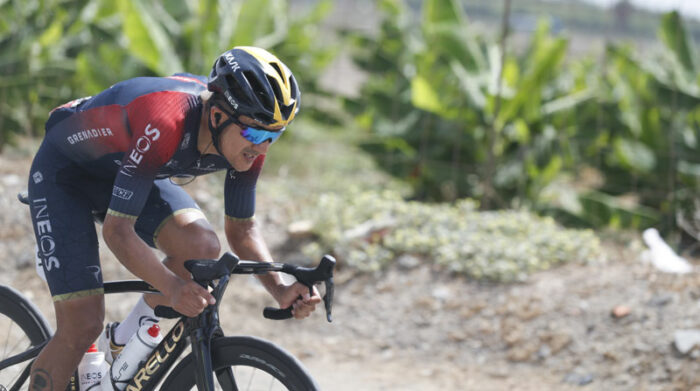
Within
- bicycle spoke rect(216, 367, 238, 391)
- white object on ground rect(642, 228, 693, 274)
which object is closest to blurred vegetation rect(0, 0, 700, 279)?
white object on ground rect(642, 228, 693, 274)

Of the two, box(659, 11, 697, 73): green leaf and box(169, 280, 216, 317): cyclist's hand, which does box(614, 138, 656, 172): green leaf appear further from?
box(169, 280, 216, 317): cyclist's hand

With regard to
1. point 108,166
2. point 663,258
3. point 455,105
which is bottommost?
point 663,258

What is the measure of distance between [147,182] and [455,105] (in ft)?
17.3

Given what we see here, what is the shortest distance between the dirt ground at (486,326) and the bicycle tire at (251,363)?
7.18ft

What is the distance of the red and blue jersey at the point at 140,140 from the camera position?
A: 2.66 meters

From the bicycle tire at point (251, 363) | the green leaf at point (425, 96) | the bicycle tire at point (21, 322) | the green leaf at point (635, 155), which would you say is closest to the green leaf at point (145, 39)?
the green leaf at point (425, 96)

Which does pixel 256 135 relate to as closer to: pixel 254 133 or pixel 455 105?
pixel 254 133

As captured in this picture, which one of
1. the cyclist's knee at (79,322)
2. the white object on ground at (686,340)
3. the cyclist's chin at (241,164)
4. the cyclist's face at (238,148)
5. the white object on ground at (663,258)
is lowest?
the white object on ground at (686,340)

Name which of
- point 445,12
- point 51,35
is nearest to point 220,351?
point 445,12

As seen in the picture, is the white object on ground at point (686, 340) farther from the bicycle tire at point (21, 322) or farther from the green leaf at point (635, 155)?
the bicycle tire at point (21, 322)

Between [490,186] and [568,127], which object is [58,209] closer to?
[490,186]

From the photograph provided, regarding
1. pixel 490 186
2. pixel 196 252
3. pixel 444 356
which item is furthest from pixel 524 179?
pixel 196 252

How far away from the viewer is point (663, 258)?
5.78 m

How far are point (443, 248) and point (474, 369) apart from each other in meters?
1.12
